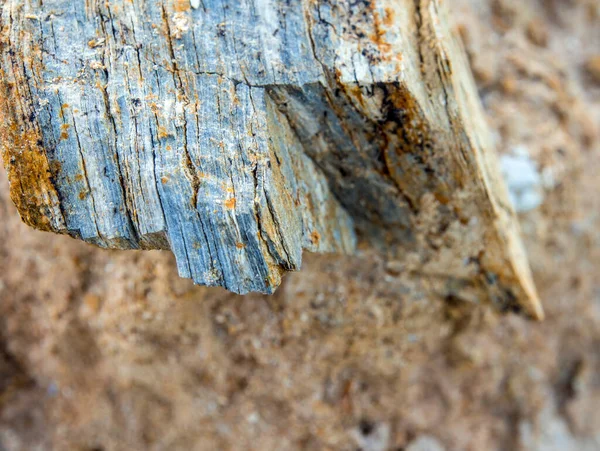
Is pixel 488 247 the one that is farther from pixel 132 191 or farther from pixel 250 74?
pixel 132 191

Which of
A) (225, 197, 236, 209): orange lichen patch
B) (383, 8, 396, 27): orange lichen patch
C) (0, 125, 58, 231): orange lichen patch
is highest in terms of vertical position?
(383, 8, 396, 27): orange lichen patch

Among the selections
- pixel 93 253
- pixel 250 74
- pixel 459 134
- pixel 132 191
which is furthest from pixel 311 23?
pixel 93 253

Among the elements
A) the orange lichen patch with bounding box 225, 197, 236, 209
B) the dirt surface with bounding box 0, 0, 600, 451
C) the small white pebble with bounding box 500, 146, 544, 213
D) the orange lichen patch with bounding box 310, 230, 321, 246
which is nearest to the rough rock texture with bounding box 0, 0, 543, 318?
the orange lichen patch with bounding box 225, 197, 236, 209

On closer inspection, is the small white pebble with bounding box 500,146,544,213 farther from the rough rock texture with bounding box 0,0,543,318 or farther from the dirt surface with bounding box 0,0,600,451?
the rough rock texture with bounding box 0,0,543,318

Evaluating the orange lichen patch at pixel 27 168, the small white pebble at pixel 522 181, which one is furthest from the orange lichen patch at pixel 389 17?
the small white pebble at pixel 522 181

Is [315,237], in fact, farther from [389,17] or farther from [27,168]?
[27,168]

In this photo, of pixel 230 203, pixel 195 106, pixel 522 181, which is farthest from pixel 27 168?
pixel 522 181
